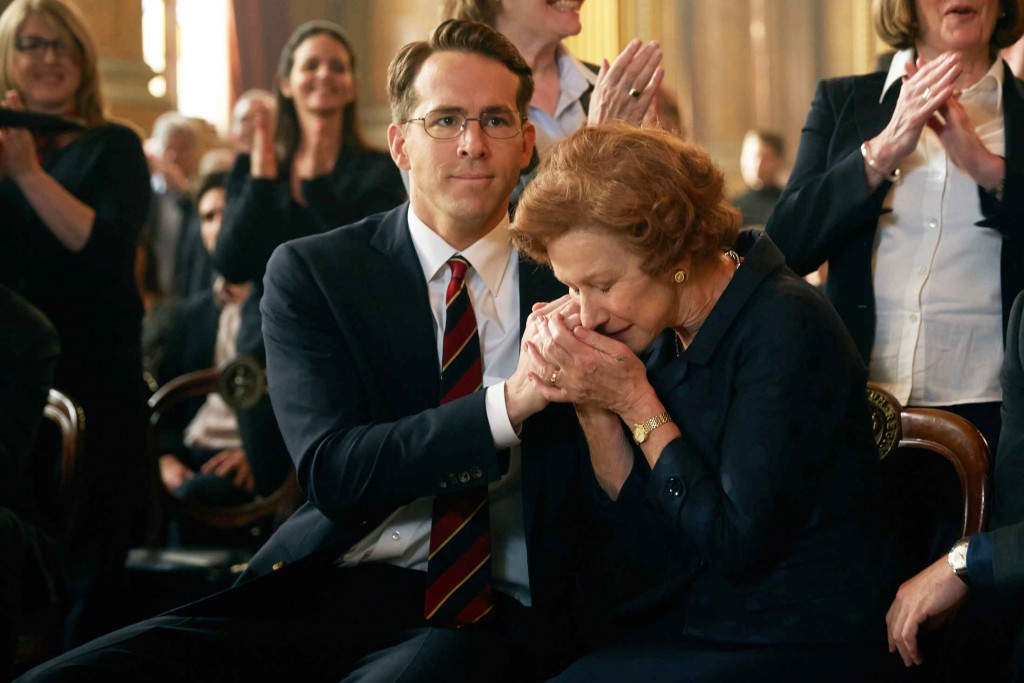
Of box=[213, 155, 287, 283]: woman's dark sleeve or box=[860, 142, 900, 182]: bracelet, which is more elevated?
box=[860, 142, 900, 182]: bracelet

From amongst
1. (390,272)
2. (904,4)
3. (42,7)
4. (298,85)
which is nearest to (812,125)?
(904,4)

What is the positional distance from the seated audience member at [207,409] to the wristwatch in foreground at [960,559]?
7.78 feet

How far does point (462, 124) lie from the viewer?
7.41ft

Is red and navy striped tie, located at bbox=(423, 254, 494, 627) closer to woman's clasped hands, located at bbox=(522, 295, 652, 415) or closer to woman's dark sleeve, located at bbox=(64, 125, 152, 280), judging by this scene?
woman's clasped hands, located at bbox=(522, 295, 652, 415)

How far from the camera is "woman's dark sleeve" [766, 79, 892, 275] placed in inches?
102

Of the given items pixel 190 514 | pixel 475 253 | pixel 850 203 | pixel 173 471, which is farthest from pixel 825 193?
pixel 173 471

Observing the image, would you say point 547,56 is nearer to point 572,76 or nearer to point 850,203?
point 572,76

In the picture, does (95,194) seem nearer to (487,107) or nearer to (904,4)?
(487,107)

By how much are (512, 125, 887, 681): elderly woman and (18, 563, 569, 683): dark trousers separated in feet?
0.63

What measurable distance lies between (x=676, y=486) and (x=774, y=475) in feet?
0.44

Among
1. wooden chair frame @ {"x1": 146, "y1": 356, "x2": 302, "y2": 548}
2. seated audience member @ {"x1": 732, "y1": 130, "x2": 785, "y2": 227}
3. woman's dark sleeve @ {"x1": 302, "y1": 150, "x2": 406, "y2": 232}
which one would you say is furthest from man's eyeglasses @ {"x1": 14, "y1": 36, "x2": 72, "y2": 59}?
seated audience member @ {"x1": 732, "y1": 130, "x2": 785, "y2": 227}

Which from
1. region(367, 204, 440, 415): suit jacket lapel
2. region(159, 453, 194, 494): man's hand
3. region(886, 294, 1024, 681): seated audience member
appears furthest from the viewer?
region(159, 453, 194, 494): man's hand

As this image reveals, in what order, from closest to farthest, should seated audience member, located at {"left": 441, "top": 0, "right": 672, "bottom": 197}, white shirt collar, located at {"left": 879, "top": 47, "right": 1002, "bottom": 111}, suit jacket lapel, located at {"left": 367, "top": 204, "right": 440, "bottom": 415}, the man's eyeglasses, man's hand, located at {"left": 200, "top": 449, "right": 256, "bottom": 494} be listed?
suit jacket lapel, located at {"left": 367, "top": 204, "right": 440, "bottom": 415} < white shirt collar, located at {"left": 879, "top": 47, "right": 1002, "bottom": 111} < seated audience member, located at {"left": 441, "top": 0, "right": 672, "bottom": 197} < the man's eyeglasses < man's hand, located at {"left": 200, "top": 449, "right": 256, "bottom": 494}

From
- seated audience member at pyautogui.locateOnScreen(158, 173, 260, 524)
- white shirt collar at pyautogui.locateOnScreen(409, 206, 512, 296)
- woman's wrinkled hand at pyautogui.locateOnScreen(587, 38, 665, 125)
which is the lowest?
seated audience member at pyautogui.locateOnScreen(158, 173, 260, 524)
